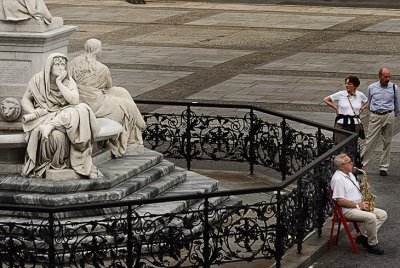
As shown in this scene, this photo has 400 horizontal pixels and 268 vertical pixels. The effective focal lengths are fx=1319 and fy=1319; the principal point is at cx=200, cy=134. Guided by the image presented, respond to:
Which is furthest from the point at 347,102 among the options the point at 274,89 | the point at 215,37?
the point at 215,37

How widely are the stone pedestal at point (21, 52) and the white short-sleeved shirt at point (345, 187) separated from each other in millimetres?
4037

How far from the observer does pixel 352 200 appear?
52.9ft

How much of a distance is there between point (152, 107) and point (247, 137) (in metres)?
5.48

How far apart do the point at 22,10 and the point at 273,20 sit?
23.6 meters

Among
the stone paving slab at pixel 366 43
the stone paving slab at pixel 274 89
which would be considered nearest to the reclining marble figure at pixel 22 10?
the stone paving slab at pixel 274 89

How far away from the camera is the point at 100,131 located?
55.5 ft

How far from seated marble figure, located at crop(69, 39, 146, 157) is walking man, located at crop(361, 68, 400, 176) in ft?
14.3

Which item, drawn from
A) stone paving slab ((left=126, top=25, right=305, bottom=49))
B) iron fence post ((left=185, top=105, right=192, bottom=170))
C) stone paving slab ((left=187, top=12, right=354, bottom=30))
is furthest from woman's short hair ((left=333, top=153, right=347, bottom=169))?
stone paving slab ((left=187, top=12, right=354, bottom=30))

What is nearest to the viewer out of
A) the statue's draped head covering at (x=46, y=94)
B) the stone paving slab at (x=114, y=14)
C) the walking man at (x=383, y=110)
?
the statue's draped head covering at (x=46, y=94)

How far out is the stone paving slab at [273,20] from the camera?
127ft

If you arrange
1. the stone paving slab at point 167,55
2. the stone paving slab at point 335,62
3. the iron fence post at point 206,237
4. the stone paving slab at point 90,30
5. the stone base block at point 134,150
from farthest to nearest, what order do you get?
the stone paving slab at point 90,30 < the stone paving slab at point 167,55 < the stone paving slab at point 335,62 < the stone base block at point 134,150 < the iron fence post at point 206,237

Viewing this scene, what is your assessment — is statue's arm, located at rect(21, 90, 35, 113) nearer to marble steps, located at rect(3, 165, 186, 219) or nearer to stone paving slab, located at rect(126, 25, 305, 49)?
marble steps, located at rect(3, 165, 186, 219)

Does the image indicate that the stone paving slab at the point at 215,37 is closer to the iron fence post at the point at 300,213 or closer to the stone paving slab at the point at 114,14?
the stone paving slab at the point at 114,14

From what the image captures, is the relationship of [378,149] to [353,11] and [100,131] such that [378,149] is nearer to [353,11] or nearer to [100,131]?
[100,131]
